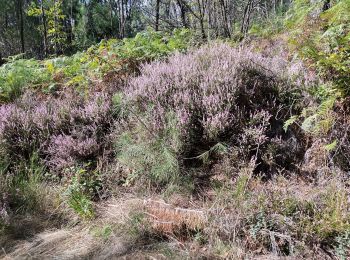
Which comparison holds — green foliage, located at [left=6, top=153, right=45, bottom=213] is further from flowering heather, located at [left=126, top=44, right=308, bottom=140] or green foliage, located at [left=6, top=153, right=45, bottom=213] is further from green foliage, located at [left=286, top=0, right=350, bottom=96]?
green foliage, located at [left=286, top=0, right=350, bottom=96]

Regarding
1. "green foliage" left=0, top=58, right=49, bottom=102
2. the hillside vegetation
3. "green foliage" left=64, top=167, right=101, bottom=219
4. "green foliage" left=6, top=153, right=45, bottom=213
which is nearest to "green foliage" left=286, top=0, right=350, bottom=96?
the hillside vegetation

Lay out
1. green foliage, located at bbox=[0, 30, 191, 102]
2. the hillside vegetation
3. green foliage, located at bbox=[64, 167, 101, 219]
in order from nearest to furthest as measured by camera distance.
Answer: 1. the hillside vegetation
2. green foliage, located at bbox=[64, 167, 101, 219]
3. green foliage, located at bbox=[0, 30, 191, 102]

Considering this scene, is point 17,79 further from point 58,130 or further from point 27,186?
point 27,186

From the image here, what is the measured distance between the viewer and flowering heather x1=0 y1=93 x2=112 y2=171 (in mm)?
3924

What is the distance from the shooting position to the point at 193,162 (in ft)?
11.9

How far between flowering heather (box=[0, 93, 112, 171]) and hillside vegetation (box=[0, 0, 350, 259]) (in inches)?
0.7

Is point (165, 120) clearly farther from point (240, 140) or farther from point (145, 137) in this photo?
point (240, 140)

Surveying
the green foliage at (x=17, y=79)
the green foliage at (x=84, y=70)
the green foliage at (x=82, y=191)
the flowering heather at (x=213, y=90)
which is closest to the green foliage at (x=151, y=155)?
the flowering heather at (x=213, y=90)

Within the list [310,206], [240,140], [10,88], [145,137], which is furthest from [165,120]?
[10,88]

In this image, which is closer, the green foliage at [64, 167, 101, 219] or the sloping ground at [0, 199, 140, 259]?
the sloping ground at [0, 199, 140, 259]

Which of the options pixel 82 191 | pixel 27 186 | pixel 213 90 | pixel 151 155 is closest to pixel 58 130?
pixel 27 186

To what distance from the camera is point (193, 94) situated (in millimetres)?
3869

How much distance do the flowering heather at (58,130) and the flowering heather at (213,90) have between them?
22.9 inches

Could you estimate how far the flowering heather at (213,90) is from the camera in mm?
3635
